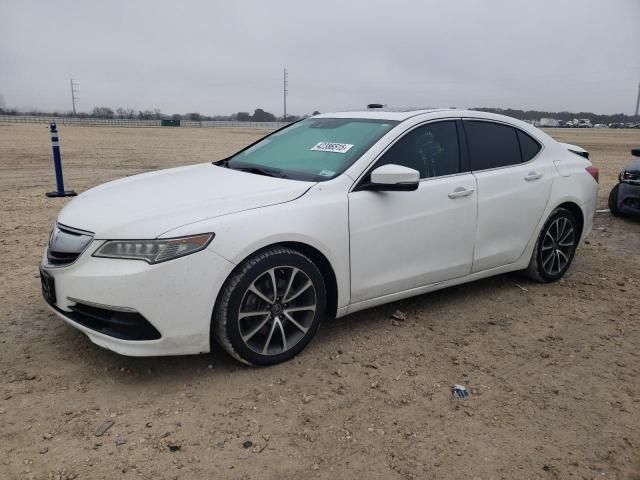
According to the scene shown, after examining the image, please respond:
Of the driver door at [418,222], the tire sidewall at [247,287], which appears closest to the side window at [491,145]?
the driver door at [418,222]

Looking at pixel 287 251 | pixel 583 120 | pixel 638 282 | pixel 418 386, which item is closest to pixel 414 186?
pixel 287 251

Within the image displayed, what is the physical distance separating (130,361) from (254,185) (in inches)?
54.8

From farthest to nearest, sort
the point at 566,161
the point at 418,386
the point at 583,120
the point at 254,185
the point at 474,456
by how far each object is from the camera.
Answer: the point at 583,120
the point at 566,161
the point at 254,185
the point at 418,386
the point at 474,456

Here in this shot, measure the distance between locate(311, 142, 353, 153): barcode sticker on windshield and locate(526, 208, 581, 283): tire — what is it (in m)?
2.19

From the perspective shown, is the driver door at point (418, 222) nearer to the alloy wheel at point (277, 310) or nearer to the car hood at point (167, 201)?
the alloy wheel at point (277, 310)

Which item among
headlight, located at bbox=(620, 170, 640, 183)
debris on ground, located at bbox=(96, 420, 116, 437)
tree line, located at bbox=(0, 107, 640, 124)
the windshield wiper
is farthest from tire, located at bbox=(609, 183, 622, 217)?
tree line, located at bbox=(0, 107, 640, 124)

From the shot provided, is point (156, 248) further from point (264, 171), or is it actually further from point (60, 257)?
point (264, 171)

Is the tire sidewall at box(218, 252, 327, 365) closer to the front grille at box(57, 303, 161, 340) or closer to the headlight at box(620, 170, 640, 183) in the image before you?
the front grille at box(57, 303, 161, 340)

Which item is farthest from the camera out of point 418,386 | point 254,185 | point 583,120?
point 583,120

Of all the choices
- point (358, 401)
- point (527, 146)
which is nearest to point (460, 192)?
point (527, 146)

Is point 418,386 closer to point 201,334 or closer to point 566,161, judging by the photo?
point 201,334

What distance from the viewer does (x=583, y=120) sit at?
98.6 metres

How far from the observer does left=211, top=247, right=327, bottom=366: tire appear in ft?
10.6

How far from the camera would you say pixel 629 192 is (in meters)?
8.16
